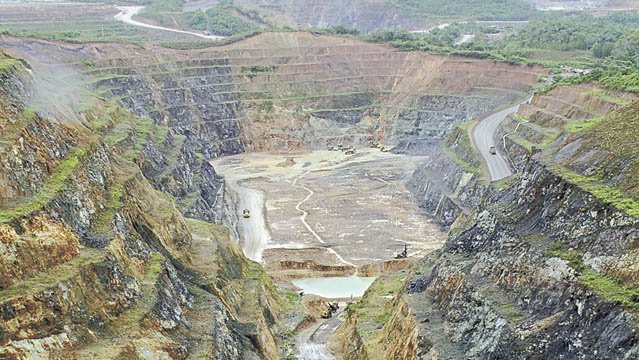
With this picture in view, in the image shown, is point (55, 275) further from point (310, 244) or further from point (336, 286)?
point (310, 244)

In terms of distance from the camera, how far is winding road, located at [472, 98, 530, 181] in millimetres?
72625

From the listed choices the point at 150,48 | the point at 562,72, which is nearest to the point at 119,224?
the point at 562,72

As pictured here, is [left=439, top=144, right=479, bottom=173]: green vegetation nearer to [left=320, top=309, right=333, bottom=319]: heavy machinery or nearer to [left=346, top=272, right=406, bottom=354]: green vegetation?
[left=346, top=272, right=406, bottom=354]: green vegetation

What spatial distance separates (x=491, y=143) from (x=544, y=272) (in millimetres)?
55114

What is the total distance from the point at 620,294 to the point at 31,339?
76.0ft

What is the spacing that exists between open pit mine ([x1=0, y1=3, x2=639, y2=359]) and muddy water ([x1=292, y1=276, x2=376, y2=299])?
0.74ft

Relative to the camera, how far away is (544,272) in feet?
101

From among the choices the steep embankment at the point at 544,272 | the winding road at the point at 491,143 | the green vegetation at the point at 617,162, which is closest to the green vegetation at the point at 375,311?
the steep embankment at the point at 544,272

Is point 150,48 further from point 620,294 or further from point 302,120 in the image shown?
point 620,294

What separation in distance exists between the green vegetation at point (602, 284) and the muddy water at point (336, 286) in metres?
33.9

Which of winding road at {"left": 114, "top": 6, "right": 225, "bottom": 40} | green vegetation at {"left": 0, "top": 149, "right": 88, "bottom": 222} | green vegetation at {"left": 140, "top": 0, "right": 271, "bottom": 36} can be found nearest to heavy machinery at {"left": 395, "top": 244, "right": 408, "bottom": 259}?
green vegetation at {"left": 0, "top": 149, "right": 88, "bottom": 222}

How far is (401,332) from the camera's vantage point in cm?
3800

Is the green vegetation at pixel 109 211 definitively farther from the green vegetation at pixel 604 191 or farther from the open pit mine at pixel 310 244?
the green vegetation at pixel 604 191

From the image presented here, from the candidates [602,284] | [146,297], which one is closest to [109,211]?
[146,297]
